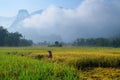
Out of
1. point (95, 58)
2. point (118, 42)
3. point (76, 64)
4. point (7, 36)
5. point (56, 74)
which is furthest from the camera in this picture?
point (7, 36)

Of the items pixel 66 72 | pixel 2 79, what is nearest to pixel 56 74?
pixel 66 72

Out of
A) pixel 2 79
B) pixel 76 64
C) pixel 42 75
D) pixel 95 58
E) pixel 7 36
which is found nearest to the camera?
pixel 2 79

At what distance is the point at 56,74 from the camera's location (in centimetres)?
1203

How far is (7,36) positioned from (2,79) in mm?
76544

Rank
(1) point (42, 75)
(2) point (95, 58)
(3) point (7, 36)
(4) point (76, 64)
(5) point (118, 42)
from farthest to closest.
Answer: (3) point (7, 36), (5) point (118, 42), (2) point (95, 58), (4) point (76, 64), (1) point (42, 75)

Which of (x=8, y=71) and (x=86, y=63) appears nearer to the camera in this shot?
(x=8, y=71)

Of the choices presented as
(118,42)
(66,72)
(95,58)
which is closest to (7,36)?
(118,42)

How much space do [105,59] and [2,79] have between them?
10989mm

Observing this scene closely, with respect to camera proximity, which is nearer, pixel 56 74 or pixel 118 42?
pixel 56 74

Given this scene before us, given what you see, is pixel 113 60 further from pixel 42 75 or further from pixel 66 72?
pixel 42 75

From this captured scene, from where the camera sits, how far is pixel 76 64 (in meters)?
18.8

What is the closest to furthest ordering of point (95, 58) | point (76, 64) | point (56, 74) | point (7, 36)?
point (56, 74), point (76, 64), point (95, 58), point (7, 36)

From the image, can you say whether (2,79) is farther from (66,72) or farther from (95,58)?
(95,58)

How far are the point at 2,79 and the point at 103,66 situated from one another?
33.5 ft
